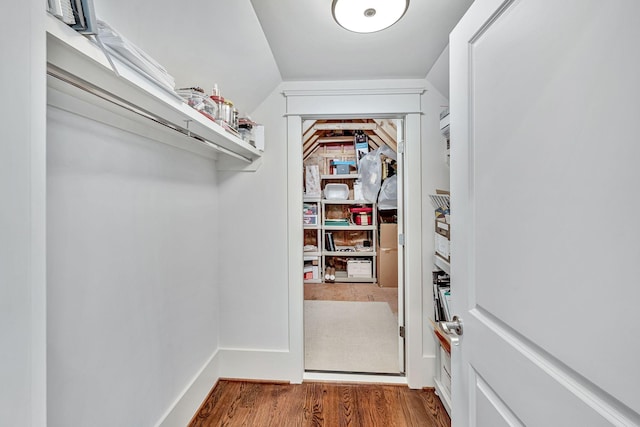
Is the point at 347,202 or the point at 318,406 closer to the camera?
the point at 318,406

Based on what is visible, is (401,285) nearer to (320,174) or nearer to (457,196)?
(457,196)

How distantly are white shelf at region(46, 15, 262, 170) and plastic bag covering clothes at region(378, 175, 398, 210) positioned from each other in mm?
2964

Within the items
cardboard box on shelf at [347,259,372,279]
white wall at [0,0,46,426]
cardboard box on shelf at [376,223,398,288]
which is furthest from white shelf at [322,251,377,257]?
white wall at [0,0,46,426]

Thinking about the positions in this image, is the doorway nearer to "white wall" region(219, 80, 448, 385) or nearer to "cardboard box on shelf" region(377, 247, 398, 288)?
"cardboard box on shelf" region(377, 247, 398, 288)

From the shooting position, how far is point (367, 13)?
3.96ft

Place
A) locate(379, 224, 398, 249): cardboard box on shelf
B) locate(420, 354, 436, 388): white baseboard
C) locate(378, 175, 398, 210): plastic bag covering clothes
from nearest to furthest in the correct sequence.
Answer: locate(420, 354, 436, 388): white baseboard < locate(378, 175, 398, 210): plastic bag covering clothes < locate(379, 224, 398, 249): cardboard box on shelf

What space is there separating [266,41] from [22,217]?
142cm

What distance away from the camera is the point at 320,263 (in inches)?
171

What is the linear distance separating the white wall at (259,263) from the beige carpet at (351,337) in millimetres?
419

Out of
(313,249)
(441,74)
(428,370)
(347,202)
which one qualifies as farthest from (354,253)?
(441,74)

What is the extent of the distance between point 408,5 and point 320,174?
3345 millimetres

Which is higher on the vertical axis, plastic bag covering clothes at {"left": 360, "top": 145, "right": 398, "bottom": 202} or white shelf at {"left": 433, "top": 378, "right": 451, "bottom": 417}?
plastic bag covering clothes at {"left": 360, "top": 145, "right": 398, "bottom": 202}

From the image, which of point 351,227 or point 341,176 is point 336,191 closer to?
point 341,176

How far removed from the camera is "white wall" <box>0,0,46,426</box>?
0.40m
